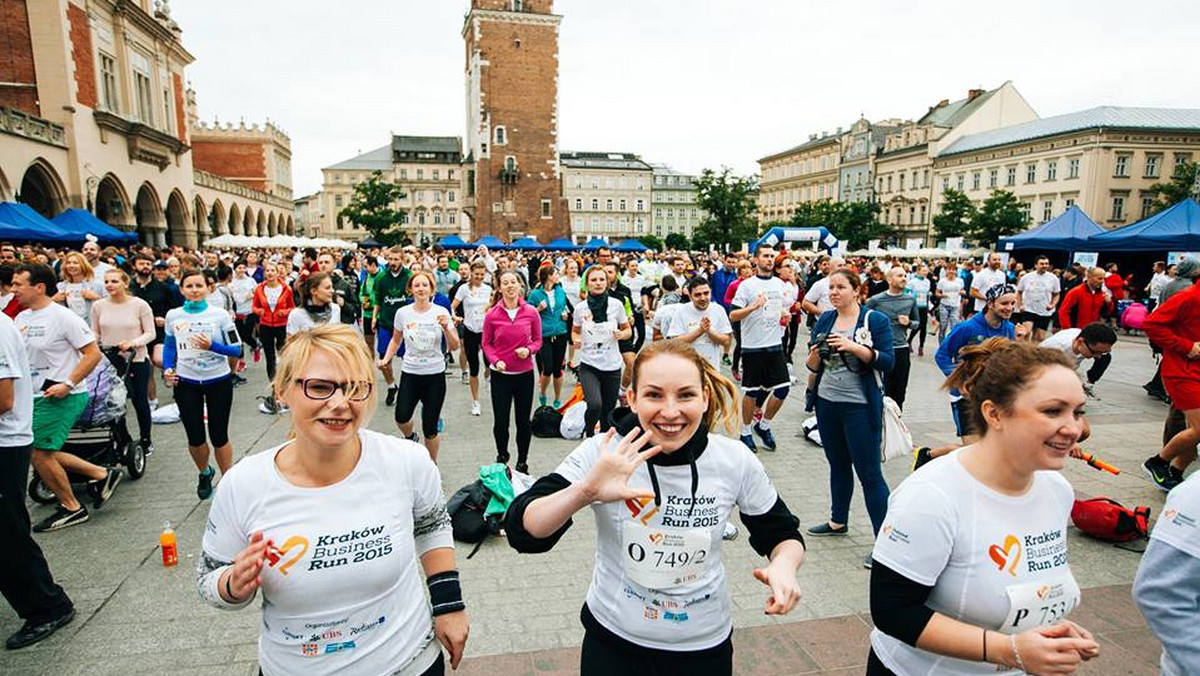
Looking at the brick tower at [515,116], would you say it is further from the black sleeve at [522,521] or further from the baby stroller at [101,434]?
the black sleeve at [522,521]

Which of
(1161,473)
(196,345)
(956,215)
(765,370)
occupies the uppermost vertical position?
(956,215)

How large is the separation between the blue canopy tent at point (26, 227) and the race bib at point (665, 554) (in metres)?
18.3

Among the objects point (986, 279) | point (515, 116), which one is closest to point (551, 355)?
point (986, 279)

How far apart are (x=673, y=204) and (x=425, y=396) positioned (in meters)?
109

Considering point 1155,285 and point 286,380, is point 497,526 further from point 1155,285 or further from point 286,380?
point 1155,285

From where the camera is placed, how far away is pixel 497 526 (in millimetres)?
5039

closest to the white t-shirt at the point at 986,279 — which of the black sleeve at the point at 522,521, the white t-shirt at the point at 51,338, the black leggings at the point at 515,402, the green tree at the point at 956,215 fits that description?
the black leggings at the point at 515,402

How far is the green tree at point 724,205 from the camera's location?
54.0 metres

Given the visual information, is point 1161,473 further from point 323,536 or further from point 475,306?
point 475,306

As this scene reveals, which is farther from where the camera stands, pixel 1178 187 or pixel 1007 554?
pixel 1178 187

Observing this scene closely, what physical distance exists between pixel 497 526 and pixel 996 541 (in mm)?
3866

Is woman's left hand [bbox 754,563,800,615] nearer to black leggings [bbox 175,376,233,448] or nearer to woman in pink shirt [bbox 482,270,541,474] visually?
woman in pink shirt [bbox 482,270,541,474]

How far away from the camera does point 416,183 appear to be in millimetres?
96500

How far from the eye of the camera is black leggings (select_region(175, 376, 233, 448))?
5434mm
